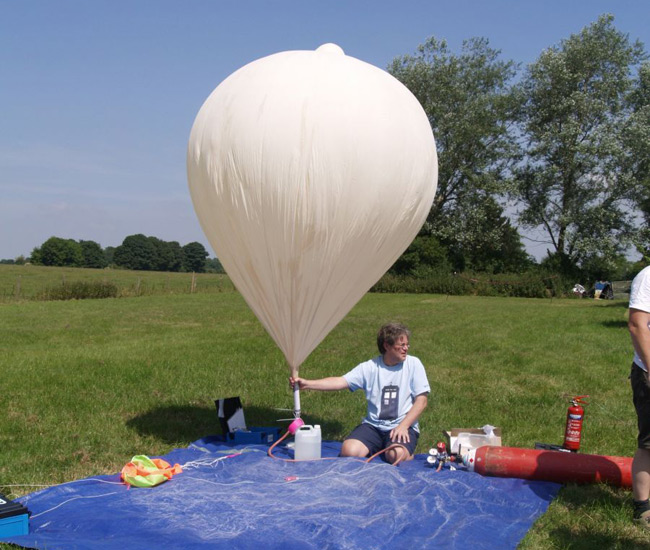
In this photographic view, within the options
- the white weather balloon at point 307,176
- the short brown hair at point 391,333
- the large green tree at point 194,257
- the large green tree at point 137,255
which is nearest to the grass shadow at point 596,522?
the short brown hair at point 391,333

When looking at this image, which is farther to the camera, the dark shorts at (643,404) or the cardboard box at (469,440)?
the cardboard box at (469,440)

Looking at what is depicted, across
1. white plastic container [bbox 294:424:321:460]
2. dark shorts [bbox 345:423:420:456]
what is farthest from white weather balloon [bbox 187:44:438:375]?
dark shorts [bbox 345:423:420:456]

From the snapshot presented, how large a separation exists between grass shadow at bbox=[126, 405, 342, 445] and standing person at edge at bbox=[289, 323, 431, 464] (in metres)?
1.19

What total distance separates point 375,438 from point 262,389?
3.19 m

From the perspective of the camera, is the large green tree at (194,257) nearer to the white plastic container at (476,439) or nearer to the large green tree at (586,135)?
the large green tree at (586,135)

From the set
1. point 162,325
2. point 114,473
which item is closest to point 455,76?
point 162,325

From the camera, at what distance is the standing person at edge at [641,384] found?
152 inches

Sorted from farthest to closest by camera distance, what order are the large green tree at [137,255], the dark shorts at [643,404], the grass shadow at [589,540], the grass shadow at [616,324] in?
the large green tree at [137,255], the grass shadow at [616,324], the dark shorts at [643,404], the grass shadow at [589,540]

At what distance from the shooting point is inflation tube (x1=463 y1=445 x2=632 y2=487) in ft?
15.9

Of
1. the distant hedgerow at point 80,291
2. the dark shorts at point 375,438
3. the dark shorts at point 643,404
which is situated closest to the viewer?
the dark shorts at point 643,404

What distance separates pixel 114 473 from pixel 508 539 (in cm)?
311

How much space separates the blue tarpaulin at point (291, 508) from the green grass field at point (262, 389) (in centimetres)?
39

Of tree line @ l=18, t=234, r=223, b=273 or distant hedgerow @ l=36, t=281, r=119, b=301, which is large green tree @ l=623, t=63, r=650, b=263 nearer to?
distant hedgerow @ l=36, t=281, r=119, b=301

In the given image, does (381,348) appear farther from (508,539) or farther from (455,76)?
(455,76)
